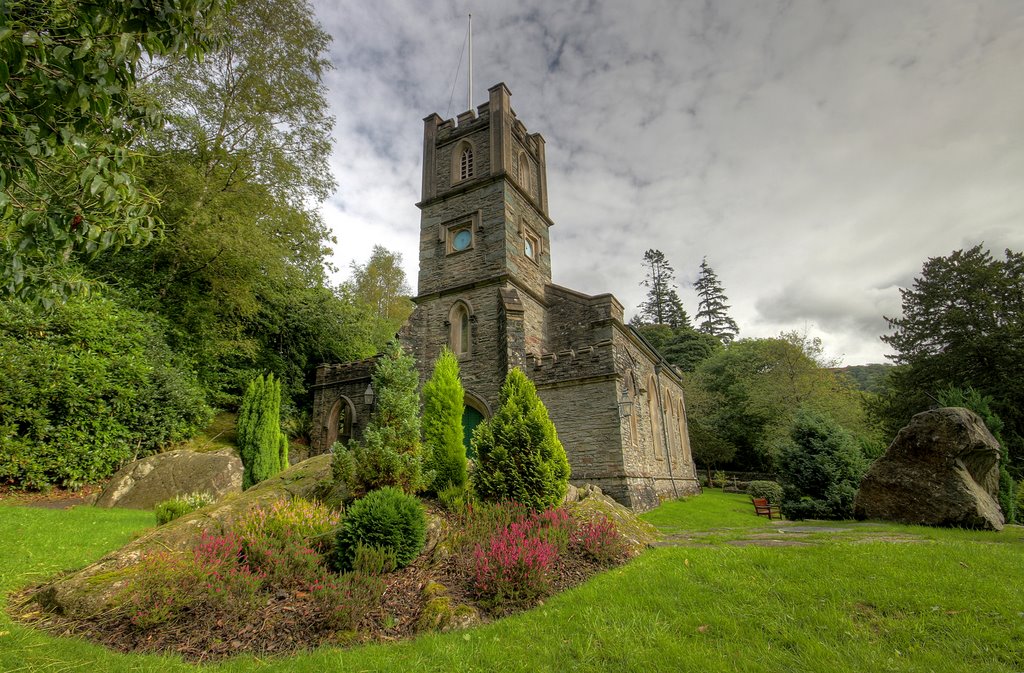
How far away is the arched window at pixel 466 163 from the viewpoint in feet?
63.7

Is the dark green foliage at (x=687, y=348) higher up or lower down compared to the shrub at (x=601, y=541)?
higher up

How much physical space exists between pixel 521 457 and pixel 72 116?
7226mm

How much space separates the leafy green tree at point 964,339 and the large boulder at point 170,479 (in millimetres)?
28482

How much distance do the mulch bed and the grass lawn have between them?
26 cm

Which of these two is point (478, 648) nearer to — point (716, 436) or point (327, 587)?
A: point (327, 587)

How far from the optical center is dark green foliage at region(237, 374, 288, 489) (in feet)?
47.7

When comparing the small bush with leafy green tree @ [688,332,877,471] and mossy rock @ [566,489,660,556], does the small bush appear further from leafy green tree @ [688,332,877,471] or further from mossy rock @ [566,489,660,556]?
leafy green tree @ [688,332,877,471]

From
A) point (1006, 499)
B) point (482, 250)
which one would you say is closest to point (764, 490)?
point (1006, 499)

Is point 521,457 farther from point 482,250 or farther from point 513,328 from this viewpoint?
point 482,250

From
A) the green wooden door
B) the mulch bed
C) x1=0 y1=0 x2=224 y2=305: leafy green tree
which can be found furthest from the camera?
the green wooden door

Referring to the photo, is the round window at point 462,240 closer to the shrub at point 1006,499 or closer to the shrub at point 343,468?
the shrub at point 343,468

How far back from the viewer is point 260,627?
15.5ft

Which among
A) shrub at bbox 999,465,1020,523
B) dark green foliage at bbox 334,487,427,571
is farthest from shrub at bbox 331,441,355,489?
shrub at bbox 999,465,1020,523

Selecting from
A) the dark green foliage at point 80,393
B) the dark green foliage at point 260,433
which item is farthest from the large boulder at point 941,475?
the dark green foliage at point 80,393
